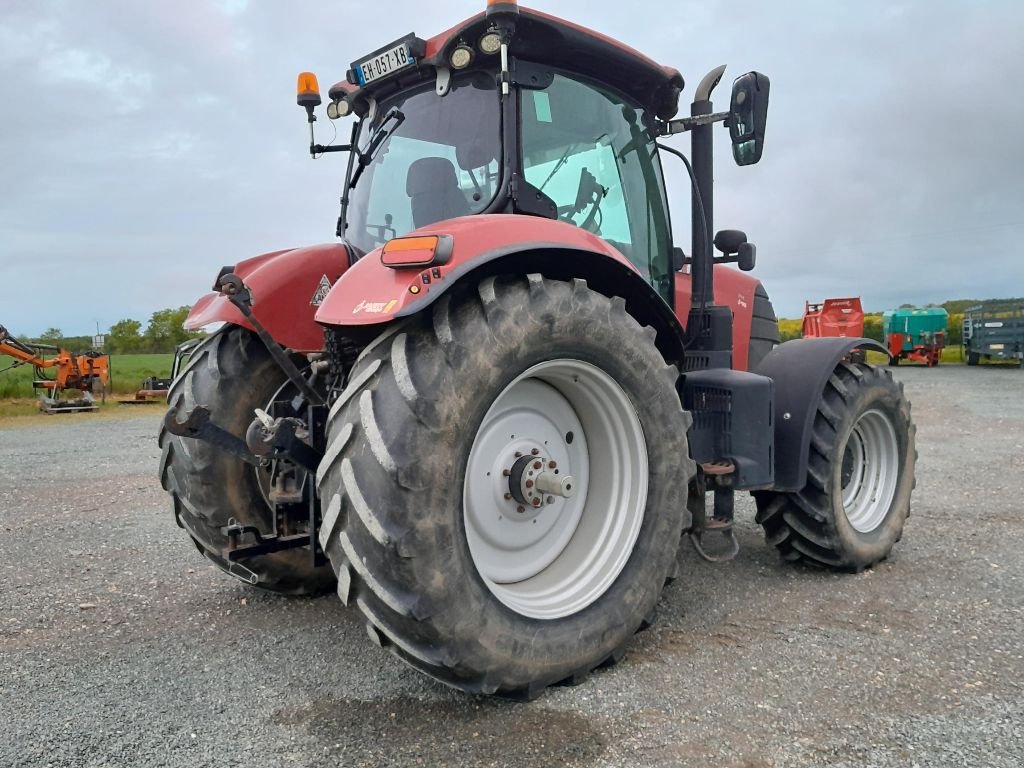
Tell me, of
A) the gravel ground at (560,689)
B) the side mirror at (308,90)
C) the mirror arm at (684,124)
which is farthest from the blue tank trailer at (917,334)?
the side mirror at (308,90)

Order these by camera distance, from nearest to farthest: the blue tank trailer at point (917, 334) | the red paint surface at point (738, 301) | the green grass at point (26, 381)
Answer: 1. the red paint surface at point (738, 301)
2. the green grass at point (26, 381)
3. the blue tank trailer at point (917, 334)

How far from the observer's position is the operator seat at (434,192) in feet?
10.4

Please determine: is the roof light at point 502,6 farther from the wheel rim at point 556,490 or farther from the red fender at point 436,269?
the wheel rim at point 556,490

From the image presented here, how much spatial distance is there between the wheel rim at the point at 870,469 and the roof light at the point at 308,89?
3.29 meters

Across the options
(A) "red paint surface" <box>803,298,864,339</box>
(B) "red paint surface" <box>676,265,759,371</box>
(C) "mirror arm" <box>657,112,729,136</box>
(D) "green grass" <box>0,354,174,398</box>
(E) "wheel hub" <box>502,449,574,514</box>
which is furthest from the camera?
(A) "red paint surface" <box>803,298,864,339</box>

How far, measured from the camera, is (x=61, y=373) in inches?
616

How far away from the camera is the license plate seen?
3168 mm

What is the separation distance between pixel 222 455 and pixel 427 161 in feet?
4.97

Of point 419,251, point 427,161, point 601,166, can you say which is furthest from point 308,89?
point 419,251

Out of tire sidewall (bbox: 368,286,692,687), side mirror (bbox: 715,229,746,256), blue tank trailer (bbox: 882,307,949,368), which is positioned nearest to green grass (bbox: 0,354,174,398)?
side mirror (bbox: 715,229,746,256)

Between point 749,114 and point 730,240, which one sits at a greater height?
point 749,114

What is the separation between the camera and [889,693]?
8.46 ft

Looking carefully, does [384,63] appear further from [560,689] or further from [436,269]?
[560,689]

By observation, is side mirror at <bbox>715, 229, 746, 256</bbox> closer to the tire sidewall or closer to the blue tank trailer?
the tire sidewall
